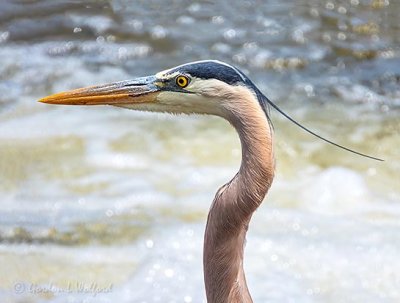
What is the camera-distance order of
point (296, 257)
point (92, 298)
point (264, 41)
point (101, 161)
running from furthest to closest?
point (264, 41) → point (101, 161) → point (296, 257) → point (92, 298)

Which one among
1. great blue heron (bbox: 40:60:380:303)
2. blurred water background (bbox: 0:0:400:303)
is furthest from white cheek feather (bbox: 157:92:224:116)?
blurred water background (bbox: 0:0:400:303)

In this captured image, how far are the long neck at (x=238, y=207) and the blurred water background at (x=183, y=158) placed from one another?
1406 mm

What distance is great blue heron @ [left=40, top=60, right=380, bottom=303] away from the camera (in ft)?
7.92

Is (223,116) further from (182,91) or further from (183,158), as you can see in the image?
(183,158)

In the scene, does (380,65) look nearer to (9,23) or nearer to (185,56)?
(185,56)

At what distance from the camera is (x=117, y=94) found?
264 centimetres

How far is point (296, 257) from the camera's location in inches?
171

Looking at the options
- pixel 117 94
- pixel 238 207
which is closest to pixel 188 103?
pixel 117 94

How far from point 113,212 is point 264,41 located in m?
3.21

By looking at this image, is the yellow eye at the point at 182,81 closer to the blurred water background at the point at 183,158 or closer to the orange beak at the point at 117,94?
the orange beak at the point at 117,94

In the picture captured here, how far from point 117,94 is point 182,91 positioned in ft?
0.81

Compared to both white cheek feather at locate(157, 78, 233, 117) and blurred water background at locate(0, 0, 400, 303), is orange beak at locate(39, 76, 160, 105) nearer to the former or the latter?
white cheek feather at locate(157, 78, 233, 117)

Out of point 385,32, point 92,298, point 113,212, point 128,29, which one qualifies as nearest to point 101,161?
point 113,212

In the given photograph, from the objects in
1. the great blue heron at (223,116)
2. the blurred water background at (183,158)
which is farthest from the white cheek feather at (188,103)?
the blurred water background at (183,158)
